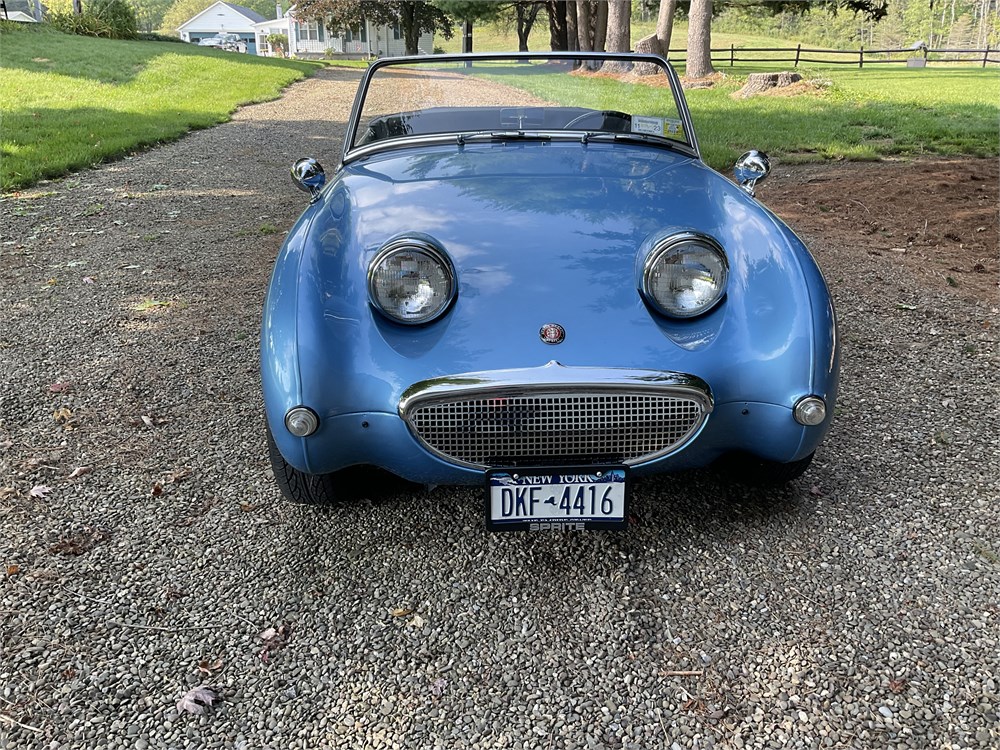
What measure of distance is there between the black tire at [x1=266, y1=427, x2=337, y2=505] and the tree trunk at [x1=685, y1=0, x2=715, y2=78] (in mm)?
16716

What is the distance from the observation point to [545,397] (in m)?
1.98

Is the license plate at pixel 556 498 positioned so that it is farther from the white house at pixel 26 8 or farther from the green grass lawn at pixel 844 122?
the white house at pixel 26 8

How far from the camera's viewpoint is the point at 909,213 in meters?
6.34

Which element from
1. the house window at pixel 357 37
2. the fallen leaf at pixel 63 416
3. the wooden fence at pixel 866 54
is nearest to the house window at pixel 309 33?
the house window at pixel 357 37

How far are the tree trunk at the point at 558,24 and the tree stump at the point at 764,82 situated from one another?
1995 centimetres

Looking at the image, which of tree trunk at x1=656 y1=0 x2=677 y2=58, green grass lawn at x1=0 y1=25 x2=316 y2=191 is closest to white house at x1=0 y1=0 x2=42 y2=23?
green grass lawn at x1=0 y1=25 x2=316 y2=191

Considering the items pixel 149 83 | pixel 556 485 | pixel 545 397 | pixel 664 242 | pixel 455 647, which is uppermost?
pixel 149 83

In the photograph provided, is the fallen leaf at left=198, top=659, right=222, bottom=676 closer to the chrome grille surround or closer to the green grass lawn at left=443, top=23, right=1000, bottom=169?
the chrome grille surround

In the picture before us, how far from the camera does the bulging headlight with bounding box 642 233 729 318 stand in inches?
86.4

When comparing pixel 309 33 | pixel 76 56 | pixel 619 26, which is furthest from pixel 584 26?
pixel 309 33

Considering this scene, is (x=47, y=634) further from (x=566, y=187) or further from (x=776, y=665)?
(x=566, y=187)

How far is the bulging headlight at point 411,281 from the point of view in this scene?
2.16 metres

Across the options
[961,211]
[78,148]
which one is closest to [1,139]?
[78,148]

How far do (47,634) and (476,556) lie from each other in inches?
45.2
